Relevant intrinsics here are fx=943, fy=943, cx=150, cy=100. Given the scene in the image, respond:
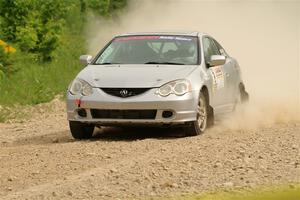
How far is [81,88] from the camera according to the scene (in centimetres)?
1255

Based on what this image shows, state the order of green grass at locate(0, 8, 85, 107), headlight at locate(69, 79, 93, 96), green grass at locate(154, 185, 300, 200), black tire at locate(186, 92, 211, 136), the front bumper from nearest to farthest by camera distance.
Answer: green grass at locate(154, 185, 300, 200) → the front bumper → headlight at locate(69, 79, 93, 96) → black tire at locate(186, 92, 211, 136) → green grass at locate(0, 8, 85, 107)

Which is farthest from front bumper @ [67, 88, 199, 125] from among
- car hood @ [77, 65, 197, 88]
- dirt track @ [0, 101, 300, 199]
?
dirt track @ [0, 101, 300, 199]

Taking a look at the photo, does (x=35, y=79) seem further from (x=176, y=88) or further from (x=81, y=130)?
(x=176, y=88)

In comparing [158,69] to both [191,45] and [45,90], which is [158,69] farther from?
[45,90]

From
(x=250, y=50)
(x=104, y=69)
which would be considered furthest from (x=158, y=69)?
(x=250, y=50)

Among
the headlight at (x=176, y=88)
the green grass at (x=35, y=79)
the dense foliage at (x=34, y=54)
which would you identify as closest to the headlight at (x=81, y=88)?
the headlight at (x=176, y=88)

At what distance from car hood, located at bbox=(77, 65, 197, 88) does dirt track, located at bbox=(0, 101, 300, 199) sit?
745 millimetres

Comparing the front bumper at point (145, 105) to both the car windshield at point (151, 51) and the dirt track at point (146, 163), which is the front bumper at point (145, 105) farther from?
the car windshield at point (151, 51)

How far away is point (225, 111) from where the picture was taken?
14297mm

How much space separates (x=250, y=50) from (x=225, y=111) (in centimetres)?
1650

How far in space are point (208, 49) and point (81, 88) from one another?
7.87 ft

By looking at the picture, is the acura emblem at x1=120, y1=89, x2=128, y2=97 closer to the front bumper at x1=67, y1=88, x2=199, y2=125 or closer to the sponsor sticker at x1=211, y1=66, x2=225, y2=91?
the front bumper at x1=67, y1=88, x2=199, y2=125

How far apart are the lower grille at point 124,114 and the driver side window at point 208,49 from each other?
1.65m

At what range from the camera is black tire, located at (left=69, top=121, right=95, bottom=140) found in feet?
41.6
